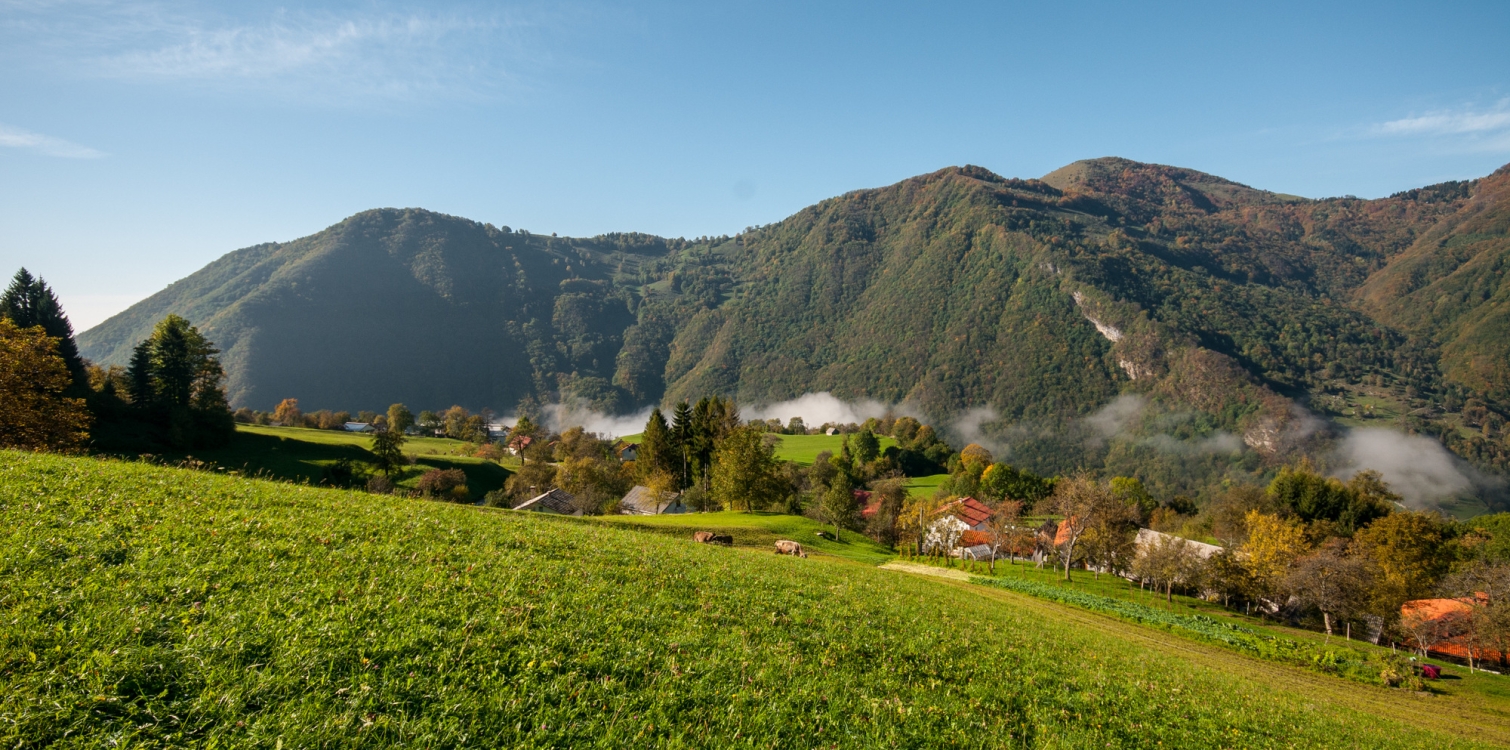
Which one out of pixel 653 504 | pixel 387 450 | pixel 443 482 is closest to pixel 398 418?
pixel 387 450

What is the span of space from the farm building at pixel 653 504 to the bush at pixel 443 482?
Result: 23.4 meters

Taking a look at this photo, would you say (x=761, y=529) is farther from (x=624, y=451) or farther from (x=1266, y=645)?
(x=624, y=451)

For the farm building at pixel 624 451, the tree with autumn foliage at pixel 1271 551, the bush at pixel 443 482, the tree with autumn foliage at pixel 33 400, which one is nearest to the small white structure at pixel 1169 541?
the tree with autumn foliage at pixel 1271 551

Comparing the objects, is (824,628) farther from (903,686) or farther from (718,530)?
(718,530)

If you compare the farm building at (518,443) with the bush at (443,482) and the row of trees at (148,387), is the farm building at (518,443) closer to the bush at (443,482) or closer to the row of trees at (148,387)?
the bush at (443,482)

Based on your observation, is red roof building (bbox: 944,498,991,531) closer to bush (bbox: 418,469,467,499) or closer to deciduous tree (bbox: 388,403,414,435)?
bush (bbox: 418,469,467,499)

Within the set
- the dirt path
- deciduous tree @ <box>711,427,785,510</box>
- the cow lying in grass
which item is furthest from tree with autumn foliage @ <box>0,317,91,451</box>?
the dirt path

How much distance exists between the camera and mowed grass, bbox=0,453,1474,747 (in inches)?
205

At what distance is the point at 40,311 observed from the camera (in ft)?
228

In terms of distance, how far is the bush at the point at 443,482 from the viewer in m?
78.9

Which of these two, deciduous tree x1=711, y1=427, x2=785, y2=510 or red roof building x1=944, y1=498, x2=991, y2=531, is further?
red roof building x1=944, y1=498, x2=991, y2=531

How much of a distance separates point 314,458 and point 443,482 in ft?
54.7

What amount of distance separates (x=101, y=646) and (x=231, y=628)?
0.92 meters

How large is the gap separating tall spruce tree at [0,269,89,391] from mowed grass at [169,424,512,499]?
51.9ft
